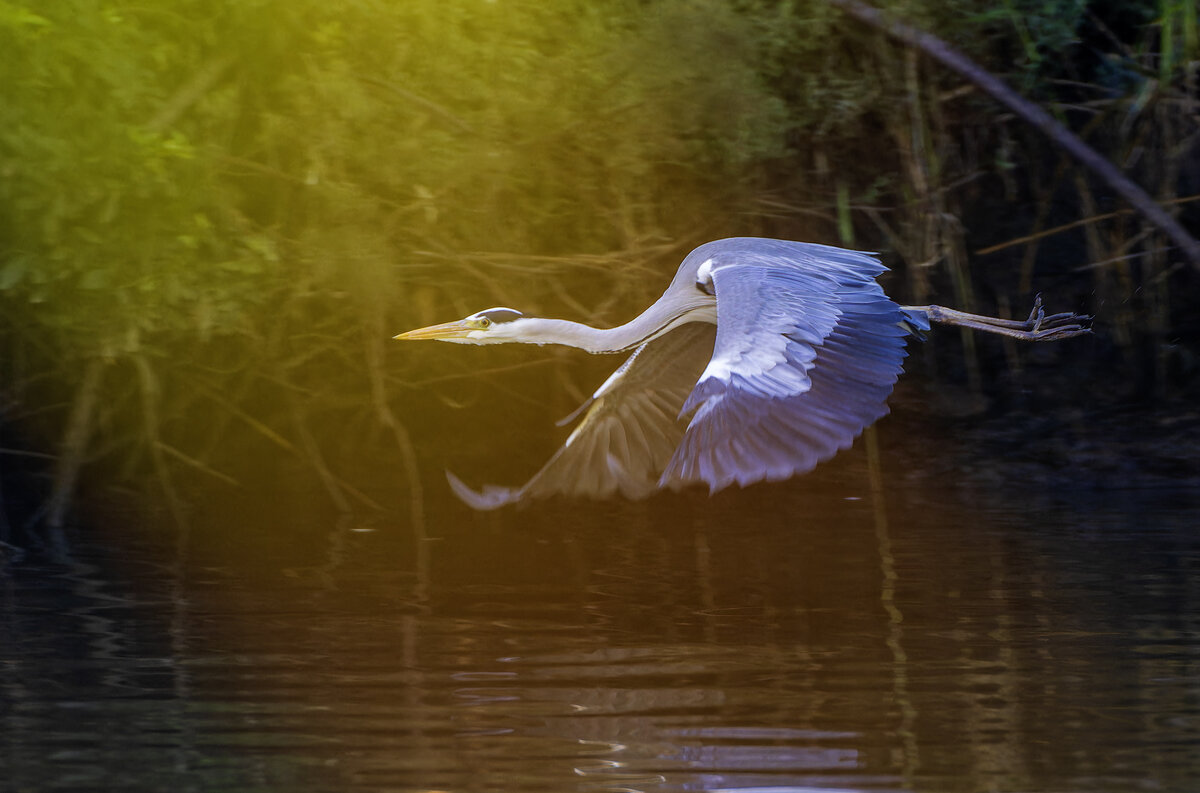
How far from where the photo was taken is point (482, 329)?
7.18 meters

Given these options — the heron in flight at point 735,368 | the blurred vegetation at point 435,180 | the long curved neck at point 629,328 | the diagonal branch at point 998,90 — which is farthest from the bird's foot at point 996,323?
the blurred vegetation at point 435,180

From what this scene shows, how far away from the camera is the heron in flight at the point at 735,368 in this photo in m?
4.91

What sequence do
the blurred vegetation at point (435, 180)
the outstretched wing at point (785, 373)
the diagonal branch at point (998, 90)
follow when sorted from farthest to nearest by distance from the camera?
the diagonal branch at point (998, 90) < the blurred vegetation at point (435, 180) < the outstretched wing at point (785, 373)

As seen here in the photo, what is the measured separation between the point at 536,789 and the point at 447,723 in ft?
2.31

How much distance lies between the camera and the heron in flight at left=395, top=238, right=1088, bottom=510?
4.91 meters

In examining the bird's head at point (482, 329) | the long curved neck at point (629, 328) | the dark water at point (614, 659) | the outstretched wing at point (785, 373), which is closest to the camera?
the dark water at point (614, 659)

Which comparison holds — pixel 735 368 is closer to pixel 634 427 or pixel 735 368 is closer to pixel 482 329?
pixel 634 427

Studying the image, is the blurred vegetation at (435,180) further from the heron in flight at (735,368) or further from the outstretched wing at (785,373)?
the outstretched wing at (785,373)

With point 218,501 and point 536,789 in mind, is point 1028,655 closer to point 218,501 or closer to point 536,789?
point 536,789

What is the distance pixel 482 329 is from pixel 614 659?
2.14m

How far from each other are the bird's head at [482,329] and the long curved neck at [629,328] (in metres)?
0.09

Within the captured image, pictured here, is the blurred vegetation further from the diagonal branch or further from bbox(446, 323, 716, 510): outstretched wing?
bbox(446, 323, 716, 510): outstretched wing

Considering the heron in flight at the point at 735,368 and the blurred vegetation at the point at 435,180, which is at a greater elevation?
the blurred vegetation at the point at 435,180

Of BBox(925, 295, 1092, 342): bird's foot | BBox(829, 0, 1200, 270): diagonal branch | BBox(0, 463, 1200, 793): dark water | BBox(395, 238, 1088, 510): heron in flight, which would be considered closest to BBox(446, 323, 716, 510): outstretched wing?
BBox(395, 238, 1088, 510): heron in flight
